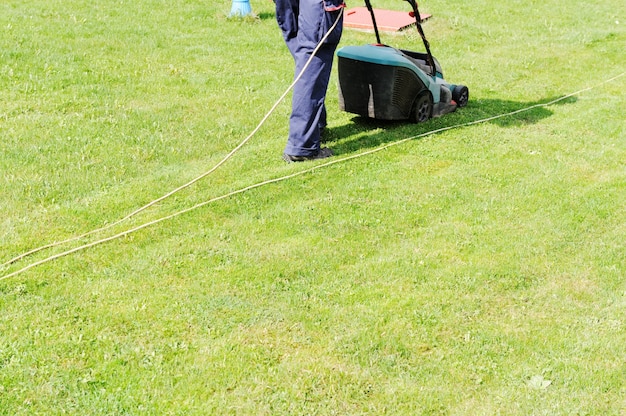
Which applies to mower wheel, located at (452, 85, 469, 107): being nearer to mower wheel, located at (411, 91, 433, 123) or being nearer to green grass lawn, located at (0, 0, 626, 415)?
green grass lawn, located at (0, 0, 626, 415)

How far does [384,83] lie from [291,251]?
→ 96.3 inches

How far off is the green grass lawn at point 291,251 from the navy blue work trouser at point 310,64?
10.1 inches

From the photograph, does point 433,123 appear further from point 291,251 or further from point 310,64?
point 291,251

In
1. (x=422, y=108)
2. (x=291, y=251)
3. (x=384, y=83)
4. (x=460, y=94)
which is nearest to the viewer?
(x=291, y=251)

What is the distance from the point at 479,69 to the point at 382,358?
617cm

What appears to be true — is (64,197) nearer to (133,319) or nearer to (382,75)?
(133,319)

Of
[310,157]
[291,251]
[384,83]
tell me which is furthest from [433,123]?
[291,251]

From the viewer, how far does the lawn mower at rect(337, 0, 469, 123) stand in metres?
6.75

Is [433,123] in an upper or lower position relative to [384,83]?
lower

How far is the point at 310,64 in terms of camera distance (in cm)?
621

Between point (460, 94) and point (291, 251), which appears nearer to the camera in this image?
point (291, 251)

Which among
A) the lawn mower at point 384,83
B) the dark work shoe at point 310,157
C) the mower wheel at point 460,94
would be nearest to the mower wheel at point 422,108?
the lawn mower at point 384,83

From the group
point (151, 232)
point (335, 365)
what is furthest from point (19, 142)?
point (335, 365)

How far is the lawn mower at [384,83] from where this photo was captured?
675 centimetres
